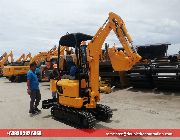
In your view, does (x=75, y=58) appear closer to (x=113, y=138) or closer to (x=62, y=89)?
(x=62, y=89)

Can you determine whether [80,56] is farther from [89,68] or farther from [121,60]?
[121,60]

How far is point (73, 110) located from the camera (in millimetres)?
8617

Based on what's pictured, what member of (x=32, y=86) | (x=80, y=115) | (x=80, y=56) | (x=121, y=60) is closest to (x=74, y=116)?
(x=80, y=115)

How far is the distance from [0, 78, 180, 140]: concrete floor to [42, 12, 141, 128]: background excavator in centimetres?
54

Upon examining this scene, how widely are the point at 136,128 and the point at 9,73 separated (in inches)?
857

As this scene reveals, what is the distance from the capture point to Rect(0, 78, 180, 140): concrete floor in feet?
28.5

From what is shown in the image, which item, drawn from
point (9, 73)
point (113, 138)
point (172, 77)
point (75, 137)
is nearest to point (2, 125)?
point (75, 137)

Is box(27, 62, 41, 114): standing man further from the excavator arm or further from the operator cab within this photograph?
the excavator arm

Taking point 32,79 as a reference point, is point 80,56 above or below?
above

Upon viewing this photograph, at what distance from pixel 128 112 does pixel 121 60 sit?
2789 millimetres

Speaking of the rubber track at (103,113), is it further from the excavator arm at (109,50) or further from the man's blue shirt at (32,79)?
the man's blue shirt at (32,79)

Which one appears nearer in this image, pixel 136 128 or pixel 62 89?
pixel 136 128

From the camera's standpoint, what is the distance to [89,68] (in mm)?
Answer: 8578

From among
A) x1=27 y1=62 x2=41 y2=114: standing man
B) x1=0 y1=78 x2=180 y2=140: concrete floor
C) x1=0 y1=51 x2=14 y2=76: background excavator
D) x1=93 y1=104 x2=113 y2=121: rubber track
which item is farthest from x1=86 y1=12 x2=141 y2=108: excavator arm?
x1=0 y1=51 x2=14 y2=76: background excavator
